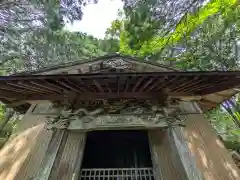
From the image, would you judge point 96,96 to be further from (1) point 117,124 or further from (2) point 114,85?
(1) point 117,124

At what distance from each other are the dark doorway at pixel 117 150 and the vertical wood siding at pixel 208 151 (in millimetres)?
1350

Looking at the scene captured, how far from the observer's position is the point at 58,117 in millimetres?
4520

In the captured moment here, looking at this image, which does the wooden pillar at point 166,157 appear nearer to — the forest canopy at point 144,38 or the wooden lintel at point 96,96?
the wooden lintel at point 96,96

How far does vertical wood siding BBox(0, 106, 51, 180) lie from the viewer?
403 cm

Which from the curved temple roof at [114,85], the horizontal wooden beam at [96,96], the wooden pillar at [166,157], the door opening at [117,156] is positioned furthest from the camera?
the horizontal wooden beam at [96,96]

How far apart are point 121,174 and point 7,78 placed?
3.41 m

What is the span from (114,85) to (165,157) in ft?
7.23

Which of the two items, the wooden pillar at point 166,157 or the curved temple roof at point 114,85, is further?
the curved temple roof at point 114,85

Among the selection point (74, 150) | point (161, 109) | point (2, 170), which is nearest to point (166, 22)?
point (161, 109)

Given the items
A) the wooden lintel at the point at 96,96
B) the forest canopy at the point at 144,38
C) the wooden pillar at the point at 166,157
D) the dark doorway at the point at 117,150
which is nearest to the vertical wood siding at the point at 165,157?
the wooden pillar at the point at 166,157

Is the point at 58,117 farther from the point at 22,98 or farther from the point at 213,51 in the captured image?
the point at 213,51

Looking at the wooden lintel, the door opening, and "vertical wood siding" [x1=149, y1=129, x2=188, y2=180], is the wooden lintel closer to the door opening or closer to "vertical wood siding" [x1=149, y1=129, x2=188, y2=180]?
"vertical wood siding" [x1=149, y1=129, x2=188, y2=180]

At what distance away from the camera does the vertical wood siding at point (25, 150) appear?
403 cm

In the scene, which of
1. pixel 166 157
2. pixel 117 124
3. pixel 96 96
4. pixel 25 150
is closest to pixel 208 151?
pixel 166 157
